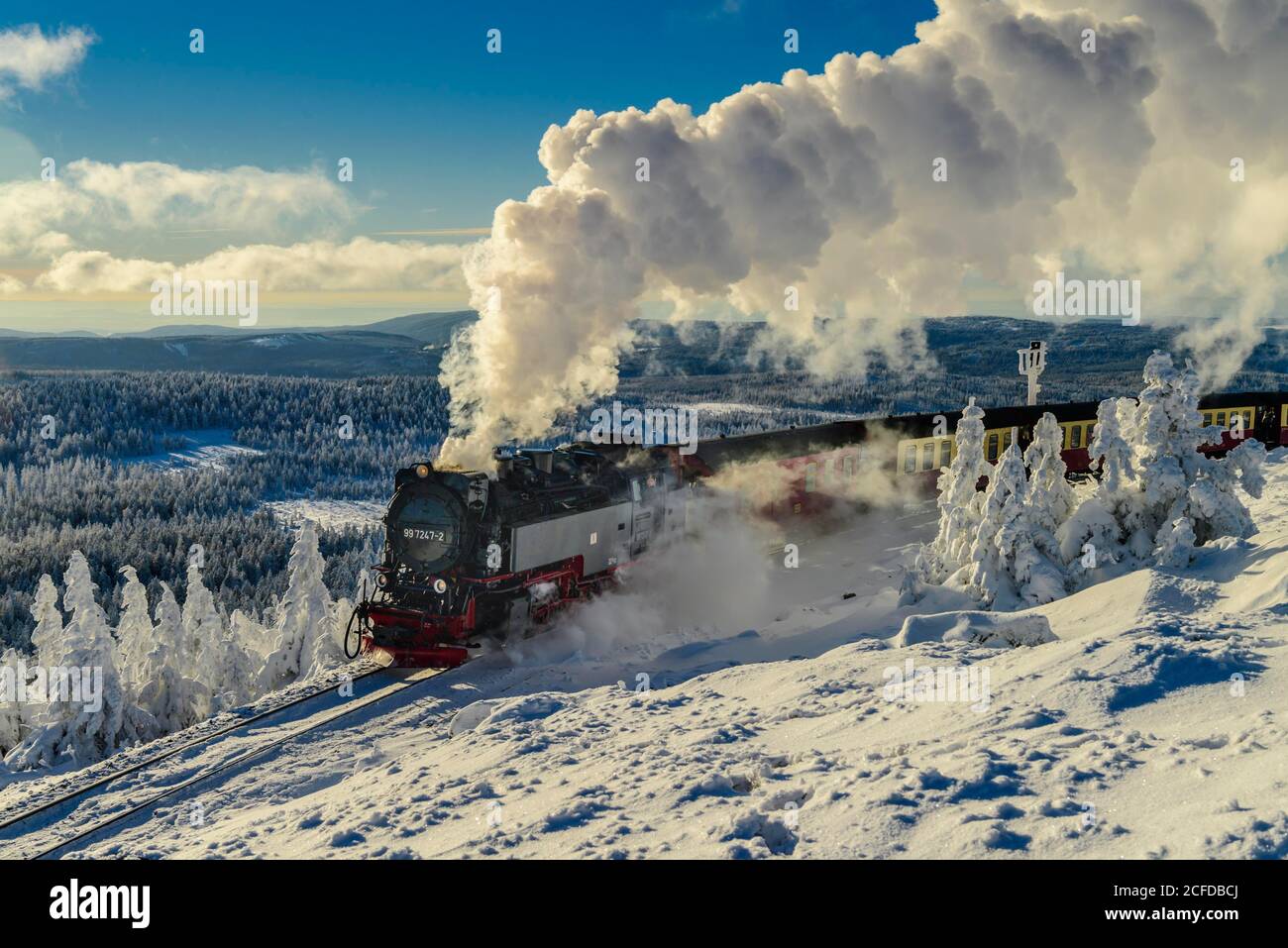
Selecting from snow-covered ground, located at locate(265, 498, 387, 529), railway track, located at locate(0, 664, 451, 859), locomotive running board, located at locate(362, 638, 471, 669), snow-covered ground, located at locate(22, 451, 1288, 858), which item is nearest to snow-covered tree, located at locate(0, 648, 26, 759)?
locomotive running board, located at locate(362, 638, 471, 669)

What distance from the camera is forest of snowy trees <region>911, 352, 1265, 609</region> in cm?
1981

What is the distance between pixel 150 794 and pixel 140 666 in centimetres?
2129

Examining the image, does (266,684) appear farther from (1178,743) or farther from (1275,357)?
(1275,357)

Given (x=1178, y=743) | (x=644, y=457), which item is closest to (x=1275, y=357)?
(x=644, y=457)

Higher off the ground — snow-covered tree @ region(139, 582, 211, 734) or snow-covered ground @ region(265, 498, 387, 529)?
snow-covered tree @ region(139, 582, 211, 734)

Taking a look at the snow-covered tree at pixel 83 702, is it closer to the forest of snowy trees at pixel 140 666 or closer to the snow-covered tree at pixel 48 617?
the forest of snowy trees at pixel 140 666

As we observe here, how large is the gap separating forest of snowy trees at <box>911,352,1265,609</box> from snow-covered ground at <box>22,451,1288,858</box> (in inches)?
59.8

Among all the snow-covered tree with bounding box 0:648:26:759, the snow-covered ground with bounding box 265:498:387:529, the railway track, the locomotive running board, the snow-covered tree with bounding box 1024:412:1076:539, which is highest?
the snow-covered tree with bounding box 1024:412:1076:539

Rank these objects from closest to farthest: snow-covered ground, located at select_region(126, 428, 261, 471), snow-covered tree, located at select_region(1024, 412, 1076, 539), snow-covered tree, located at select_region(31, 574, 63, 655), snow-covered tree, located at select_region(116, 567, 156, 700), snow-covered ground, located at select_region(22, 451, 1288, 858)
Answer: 1. snow-covered ground, located at select_region(22, 451, 1288, 858)
2. snow-covered tree, located at select_region(1024, 412, 1076, 539)
3. snow-covered tree, located at select_region(31, 574, 63, 655)
4. snow-covered tree, located at select_region(116, 567, 156, 700)
5. snow-covered ground, located at select_region(126, 428, 261, 471)

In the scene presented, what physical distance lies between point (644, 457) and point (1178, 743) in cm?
1766

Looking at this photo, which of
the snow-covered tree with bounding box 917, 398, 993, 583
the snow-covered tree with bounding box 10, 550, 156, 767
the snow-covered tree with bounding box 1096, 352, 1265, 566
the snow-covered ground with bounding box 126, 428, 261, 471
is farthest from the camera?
the snow-covered ground with bounding box 126, 428, 261, 471

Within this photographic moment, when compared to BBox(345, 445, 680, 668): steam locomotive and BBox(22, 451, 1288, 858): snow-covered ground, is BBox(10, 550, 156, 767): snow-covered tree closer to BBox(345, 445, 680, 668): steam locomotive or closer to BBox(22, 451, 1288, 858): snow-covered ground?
BBox(345, 445, 680, 668): steam locomotive

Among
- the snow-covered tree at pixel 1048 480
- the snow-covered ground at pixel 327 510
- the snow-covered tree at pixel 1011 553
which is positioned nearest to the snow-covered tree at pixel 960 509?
the snow-covered tree at pixel 1011 553

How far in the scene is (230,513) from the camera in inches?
4774
